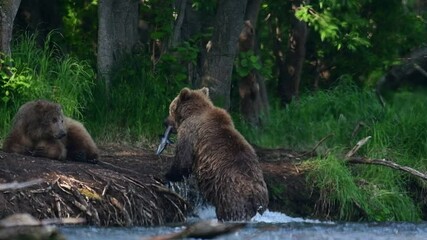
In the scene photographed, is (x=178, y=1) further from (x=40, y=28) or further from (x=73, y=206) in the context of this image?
(x=73, y=206)

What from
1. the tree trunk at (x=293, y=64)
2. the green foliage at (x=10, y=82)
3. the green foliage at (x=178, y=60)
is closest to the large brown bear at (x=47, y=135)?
the green foliage at (x=10, y=82)

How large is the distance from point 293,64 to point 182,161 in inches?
305

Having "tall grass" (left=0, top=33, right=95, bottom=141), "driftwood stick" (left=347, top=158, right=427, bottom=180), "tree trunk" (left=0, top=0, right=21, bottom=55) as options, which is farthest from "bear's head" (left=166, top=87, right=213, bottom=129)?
"tree trunk" (left=0, top=0, right=21, bottom=55)

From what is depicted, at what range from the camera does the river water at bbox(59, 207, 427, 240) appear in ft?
30.5

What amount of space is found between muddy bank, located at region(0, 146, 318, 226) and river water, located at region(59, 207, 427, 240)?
260mm

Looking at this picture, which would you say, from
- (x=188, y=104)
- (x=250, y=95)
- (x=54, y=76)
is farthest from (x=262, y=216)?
(x=250, y=95)

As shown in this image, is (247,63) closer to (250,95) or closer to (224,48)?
(224,48)

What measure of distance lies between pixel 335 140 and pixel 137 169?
3153 millimetres

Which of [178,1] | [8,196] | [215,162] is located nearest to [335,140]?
[178,1]

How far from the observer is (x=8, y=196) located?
31.7 ft

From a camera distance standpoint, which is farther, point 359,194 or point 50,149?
point 359,194

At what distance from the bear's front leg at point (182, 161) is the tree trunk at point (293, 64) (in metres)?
7.13

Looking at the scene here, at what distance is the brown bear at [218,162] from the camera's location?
10016mm

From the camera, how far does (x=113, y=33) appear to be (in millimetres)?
13945
